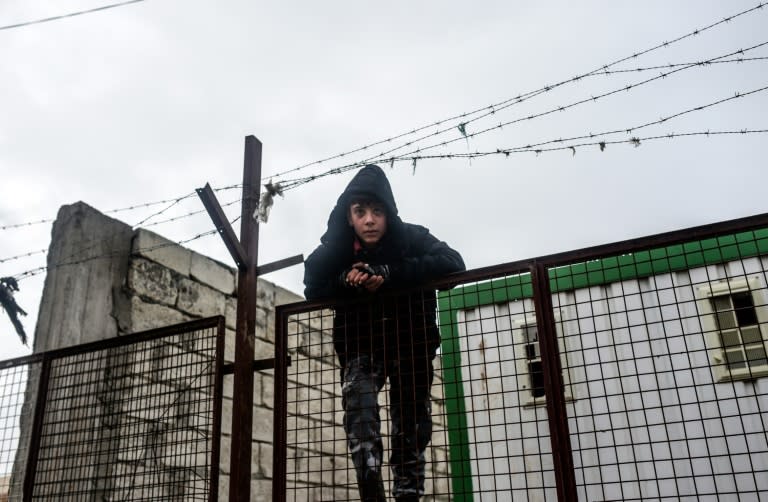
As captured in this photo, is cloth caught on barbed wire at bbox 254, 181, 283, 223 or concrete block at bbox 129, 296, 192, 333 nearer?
cloth caught on barbed wire at bbox 254, 181, 283, 223

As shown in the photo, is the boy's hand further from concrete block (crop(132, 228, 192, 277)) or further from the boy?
concrete block (crop(132, 228, 192, 277))

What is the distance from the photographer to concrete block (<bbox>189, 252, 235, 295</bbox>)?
534cm

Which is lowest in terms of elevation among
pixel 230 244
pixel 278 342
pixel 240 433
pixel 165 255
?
pixel 240 433

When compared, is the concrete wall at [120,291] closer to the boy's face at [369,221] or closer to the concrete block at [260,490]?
the concrete block at [260,490]

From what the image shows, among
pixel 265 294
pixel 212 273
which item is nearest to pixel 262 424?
pixel 265 294

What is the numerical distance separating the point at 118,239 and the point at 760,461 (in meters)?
4.83

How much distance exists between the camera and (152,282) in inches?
193

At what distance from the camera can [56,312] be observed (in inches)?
174

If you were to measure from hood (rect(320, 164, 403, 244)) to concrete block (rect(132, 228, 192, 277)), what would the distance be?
1588mm

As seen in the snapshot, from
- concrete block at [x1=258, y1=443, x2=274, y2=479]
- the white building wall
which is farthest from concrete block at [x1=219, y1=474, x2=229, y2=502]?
the white building wall

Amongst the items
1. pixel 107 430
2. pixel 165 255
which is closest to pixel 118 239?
pixel 165 255

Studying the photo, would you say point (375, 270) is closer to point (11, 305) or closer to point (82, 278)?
point (82, 278)

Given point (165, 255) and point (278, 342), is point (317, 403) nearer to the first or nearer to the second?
point (165, 255)

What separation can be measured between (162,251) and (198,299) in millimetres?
489
